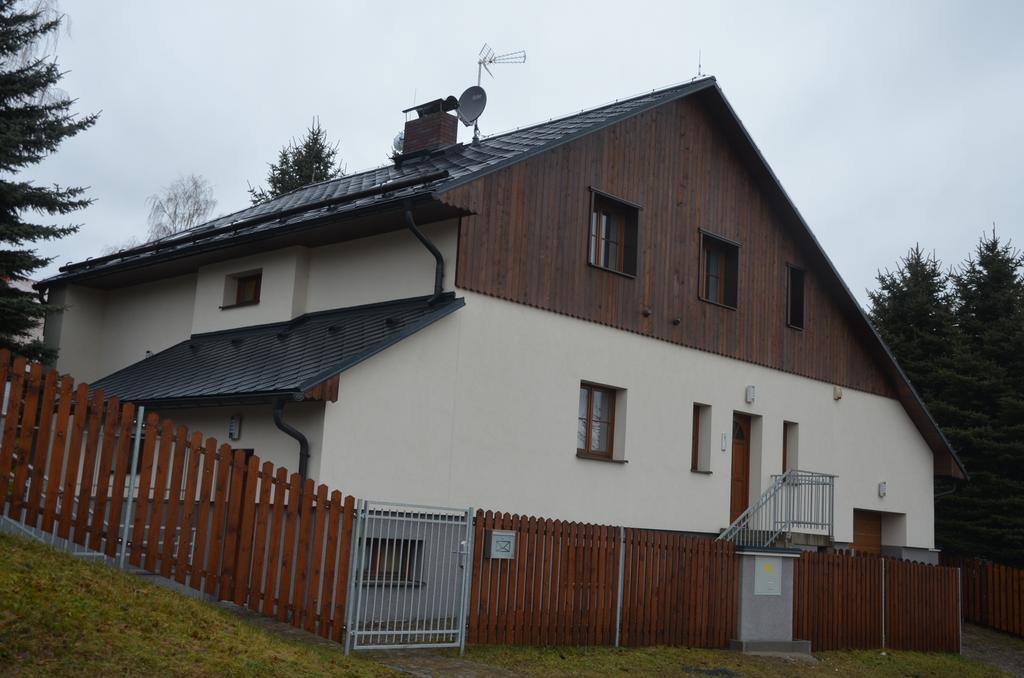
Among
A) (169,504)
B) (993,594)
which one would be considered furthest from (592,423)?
(993,594)

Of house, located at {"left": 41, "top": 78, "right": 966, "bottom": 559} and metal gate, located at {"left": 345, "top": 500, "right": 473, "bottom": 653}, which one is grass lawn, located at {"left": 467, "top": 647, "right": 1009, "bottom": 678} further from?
house, located at {"left": 41, "top": 78, "right": 966, "bottom": 559}

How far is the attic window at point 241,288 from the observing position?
17.7 meters

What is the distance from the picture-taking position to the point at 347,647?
1030 cm

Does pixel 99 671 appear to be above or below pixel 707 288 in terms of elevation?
Answer: below

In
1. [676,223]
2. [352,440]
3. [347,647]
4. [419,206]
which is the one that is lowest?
[347,647]

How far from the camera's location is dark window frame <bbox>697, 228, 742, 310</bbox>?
61.8 feet

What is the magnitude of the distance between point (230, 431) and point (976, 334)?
2254 cm

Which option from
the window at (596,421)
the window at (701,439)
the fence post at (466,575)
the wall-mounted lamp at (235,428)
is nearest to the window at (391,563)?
the fence post at (466,575)

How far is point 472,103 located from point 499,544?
34.9 feet

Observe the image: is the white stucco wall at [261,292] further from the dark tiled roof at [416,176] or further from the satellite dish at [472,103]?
the satellite dish at [472,103]

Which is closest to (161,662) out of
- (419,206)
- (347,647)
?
(347,647)

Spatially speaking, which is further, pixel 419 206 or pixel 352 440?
pixel 419 206

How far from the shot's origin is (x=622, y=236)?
57.5 ft

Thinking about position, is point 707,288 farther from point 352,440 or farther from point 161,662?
point 161,662
